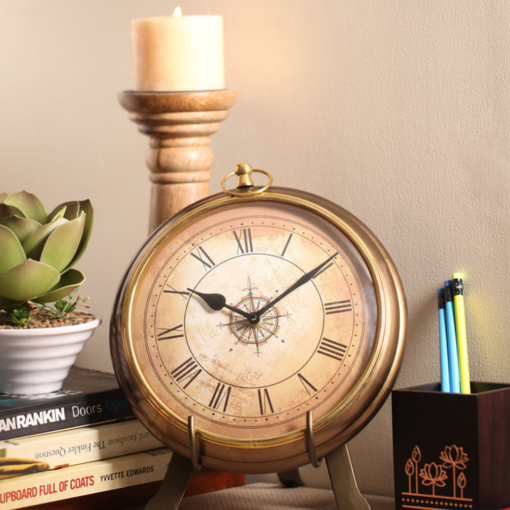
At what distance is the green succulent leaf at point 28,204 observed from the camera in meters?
0.94

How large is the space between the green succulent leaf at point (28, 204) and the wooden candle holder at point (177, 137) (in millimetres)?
169

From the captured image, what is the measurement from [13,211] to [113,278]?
420mm

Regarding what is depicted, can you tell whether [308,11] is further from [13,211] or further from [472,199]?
[13,211]

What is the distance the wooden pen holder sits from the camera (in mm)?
740

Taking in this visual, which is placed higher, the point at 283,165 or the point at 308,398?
the point at 283,165

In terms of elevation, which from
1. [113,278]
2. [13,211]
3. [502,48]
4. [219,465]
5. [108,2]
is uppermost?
[108,2]

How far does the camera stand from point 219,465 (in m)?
0.77

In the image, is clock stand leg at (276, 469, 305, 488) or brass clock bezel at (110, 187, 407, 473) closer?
brass clock bezel at (110, 187, 407, 473)

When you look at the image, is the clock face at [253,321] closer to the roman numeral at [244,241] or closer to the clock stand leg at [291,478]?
the roman numeral at [244,241]

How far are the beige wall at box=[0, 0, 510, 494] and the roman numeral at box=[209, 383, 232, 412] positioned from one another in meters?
0.31

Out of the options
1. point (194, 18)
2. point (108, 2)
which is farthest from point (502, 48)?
point (108, 2)

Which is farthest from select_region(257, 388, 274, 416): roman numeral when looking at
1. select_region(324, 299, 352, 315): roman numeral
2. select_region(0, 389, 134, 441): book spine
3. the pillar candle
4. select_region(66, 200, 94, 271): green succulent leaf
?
the pillar candle

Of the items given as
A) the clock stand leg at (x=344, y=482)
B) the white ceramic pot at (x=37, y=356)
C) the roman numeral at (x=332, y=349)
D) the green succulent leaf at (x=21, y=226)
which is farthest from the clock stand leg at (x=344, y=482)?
the green succulent leaf at (x=21, y=226)

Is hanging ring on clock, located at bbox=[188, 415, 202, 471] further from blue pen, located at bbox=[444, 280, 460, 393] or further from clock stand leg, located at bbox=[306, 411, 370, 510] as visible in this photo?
blue pen, located at bbox=[444, 280, 460, 393]
